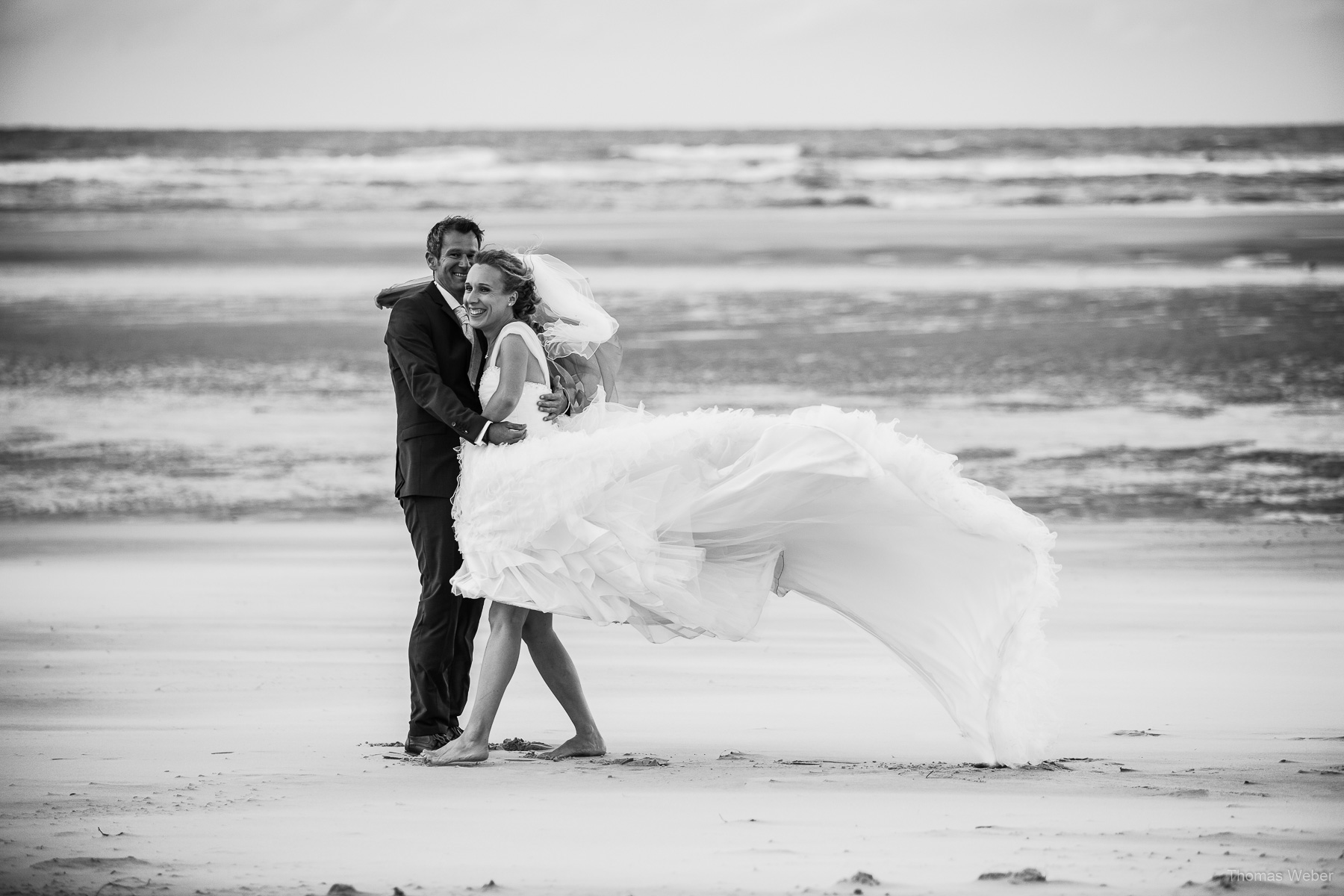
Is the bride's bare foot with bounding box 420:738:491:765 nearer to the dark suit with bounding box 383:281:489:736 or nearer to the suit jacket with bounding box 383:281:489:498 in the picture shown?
the dark suit with bounding box 383:281:489:736

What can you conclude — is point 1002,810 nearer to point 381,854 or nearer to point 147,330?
point 381,854

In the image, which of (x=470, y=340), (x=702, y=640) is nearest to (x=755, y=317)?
(x=702, y=640)

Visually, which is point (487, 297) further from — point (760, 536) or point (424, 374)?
point (760, 536)

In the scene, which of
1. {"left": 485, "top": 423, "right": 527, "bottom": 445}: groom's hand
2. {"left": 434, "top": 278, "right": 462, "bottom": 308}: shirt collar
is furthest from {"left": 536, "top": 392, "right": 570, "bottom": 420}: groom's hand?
{"left": 434, "top": 278, "right": 462, "bottom": 308}: shirt collar

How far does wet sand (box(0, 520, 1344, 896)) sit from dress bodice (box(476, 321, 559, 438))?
119 centimetres

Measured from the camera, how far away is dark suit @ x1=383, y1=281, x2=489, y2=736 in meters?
5.47

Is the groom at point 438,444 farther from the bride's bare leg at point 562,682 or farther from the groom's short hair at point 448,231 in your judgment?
the bride's bare leg at point 562,682

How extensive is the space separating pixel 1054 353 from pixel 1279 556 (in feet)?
24.6

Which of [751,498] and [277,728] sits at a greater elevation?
[751,498]

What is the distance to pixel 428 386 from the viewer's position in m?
5.43

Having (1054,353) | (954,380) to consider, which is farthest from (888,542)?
(1054,353)

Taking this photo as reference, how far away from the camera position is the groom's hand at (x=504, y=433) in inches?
208

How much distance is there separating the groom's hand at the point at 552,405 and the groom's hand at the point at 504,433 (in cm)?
11

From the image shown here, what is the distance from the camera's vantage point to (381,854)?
4.17m
